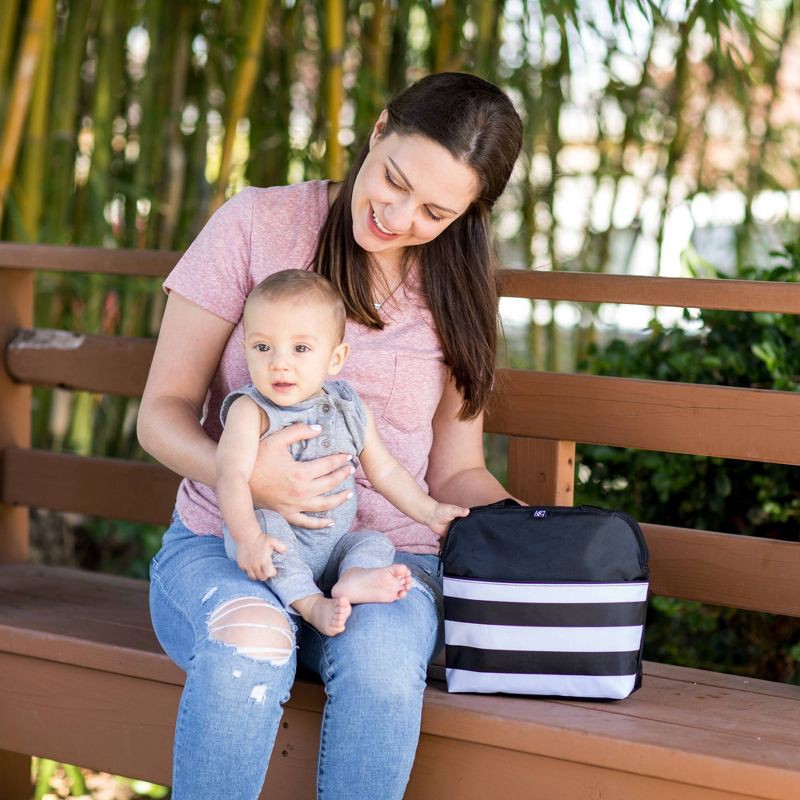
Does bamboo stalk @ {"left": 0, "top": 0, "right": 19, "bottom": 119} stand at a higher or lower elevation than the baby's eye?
higher

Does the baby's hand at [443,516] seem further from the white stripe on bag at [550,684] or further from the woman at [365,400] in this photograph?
the white stripe on bag at [550,684]

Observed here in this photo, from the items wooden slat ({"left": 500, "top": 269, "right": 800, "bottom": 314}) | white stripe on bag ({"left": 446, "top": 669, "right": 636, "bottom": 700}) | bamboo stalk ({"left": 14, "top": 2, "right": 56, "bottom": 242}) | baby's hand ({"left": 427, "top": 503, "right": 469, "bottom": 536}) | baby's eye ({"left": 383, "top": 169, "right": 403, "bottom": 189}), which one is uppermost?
bamboo stalk ({"left": 14, "top": 2, "right": 56, "bottom": 242})

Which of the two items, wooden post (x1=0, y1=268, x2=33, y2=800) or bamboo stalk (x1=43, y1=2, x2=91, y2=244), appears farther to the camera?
bamboo stalk (x1=43, y1=2, x2=91, y2=244)

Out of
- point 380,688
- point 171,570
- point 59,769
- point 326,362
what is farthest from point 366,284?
point 59,769

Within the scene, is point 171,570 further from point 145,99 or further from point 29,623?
point 145,99

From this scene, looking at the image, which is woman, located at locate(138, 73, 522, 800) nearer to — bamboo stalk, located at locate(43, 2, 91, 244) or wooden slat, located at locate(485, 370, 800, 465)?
wooden slat, located at locate(485, 370, 800, 465)

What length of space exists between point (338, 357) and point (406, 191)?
0.28 m

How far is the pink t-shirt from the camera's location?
6.27ft

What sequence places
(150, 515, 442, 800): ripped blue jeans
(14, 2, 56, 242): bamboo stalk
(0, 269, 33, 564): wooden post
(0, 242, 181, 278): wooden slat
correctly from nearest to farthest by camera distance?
(150, 515, 442, 800): ripped blue jeans → (0, 242, 181, 278): wooden slat → (0, 269, 33, 564): wooden post → (14, 2, 56, 242): bamboo stalk

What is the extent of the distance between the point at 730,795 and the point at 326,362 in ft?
2.72

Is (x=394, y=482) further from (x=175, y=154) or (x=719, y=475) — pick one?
(x=175, y=154)

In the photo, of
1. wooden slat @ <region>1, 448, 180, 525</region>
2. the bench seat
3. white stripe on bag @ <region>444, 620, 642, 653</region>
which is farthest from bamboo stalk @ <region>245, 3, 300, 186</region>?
white stripe on bag @ <region>444, 620, 642, 653</region>

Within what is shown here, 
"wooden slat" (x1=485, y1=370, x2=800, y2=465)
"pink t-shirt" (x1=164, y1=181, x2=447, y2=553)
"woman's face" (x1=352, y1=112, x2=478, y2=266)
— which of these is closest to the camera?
"woman's face" (x1=352, y1=112, x2=478, y2=266)

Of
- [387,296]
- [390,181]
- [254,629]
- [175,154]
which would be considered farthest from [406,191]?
[175,154]
